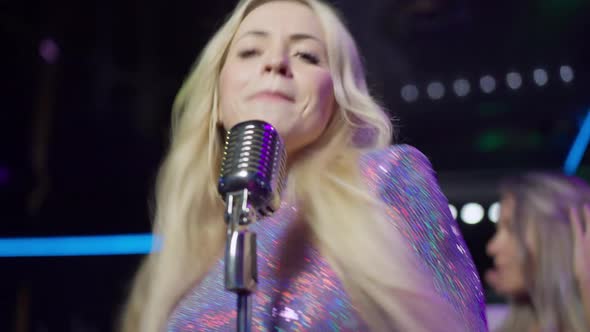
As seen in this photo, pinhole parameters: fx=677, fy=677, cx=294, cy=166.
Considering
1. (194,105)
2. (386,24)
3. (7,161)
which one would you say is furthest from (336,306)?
(7,161)

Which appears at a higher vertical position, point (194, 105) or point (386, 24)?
point (386, 24)

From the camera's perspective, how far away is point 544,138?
8.60 ft

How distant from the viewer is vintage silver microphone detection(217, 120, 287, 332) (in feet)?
2.19

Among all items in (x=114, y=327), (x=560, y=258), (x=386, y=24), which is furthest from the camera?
(x=386, y=24)

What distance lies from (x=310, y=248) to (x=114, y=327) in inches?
56.5

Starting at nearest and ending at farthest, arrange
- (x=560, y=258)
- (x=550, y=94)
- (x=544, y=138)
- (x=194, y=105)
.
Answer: (x=194, y=105)
(x=560, y=258)
(x=550, y=94)
(x=544, y=138)

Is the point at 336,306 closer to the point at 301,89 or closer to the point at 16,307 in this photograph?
the point at 301,89

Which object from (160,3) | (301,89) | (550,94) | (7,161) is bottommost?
(301,89)

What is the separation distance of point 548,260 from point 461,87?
2.93ft

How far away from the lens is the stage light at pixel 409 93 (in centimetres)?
247

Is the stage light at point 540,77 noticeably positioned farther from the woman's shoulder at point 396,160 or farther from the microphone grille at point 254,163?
the microphone grille at point 254,163

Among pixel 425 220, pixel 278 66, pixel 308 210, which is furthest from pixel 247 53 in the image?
pixel 425 220

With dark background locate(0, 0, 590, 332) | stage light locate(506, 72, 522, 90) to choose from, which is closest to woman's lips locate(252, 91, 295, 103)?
dark background locate(0, 0, 590, 332)

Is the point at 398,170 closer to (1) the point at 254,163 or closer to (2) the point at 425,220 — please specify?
(2) the point at 425,220
